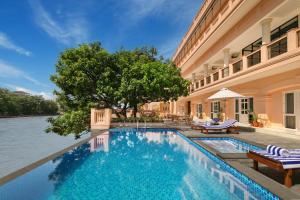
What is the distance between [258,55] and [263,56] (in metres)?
1.20

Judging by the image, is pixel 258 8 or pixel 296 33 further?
pixel 258 8

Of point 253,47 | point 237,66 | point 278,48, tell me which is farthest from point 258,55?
point 253,47

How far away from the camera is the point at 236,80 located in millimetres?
15719

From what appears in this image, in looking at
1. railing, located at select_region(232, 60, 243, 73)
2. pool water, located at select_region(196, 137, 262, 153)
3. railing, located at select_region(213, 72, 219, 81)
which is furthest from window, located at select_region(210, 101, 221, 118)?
pool water, located at select_region(196, 137, 262, 153)

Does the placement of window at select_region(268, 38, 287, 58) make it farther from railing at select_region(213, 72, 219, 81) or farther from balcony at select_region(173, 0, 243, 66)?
railing at select_region(213, 72, 219, 81)

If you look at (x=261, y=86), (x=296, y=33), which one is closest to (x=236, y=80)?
(x=261, y=86)

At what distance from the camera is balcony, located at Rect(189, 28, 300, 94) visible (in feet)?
32.5

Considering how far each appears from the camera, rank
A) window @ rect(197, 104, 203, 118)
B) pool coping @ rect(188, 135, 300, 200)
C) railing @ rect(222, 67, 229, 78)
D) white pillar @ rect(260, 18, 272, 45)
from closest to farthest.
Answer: pool coping @ rect(188, 135, 300, 200), white pillar @ rect(260, 18, 272, 45), railing @ rect(222, 67, 229, 78), window @ rect(197, 104, 203, 118)

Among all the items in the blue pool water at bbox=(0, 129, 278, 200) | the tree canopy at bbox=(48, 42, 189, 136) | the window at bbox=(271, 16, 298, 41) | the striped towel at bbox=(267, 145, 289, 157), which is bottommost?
the blue pool water at bbox=(0, 129, 278, 200)

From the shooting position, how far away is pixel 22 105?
312 ft

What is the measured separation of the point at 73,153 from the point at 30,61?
42068mm

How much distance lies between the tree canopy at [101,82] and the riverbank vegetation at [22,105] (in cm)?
7286

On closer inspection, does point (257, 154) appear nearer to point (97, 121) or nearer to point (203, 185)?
point (203, 185)

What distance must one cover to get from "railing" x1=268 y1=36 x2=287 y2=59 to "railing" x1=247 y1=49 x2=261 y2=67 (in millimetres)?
1196
